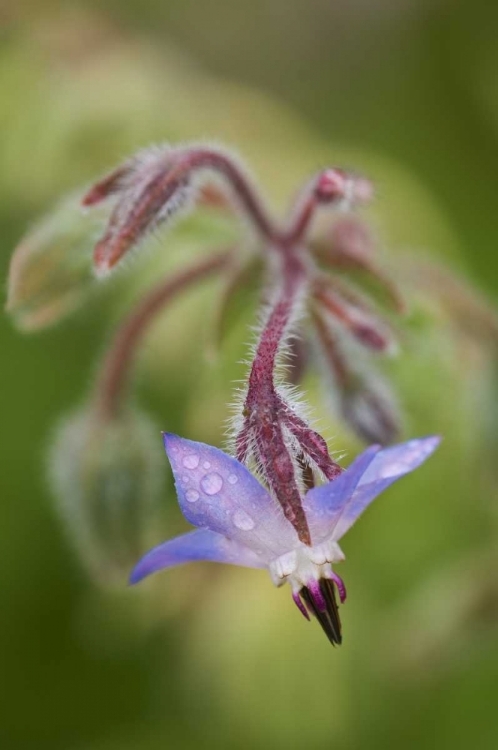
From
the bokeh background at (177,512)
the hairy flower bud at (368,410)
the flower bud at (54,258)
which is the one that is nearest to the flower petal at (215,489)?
the hairy flower bud at (368,410)

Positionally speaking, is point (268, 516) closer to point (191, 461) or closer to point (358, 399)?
point (191, 461)

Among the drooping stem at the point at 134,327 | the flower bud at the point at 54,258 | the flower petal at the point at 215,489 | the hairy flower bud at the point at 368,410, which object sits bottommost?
the flower petal at the point at 215,489

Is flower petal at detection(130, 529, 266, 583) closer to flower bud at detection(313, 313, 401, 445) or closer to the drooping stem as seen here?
flower bud at detection(313, 313, 401, 445)

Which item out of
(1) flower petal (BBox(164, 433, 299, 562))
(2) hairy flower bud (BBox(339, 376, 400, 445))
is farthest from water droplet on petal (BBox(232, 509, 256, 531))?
(2) hairy flower bud (BBox(339, 376, 400, 445))

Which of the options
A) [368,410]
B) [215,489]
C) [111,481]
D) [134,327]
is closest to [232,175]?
[134,327]

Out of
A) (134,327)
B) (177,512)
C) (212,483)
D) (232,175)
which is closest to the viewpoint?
(212,483)

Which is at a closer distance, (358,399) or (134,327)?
(358,399)

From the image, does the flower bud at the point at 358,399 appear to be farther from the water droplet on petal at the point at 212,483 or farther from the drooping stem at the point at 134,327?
the water droplet on petal at the point at 212,483
